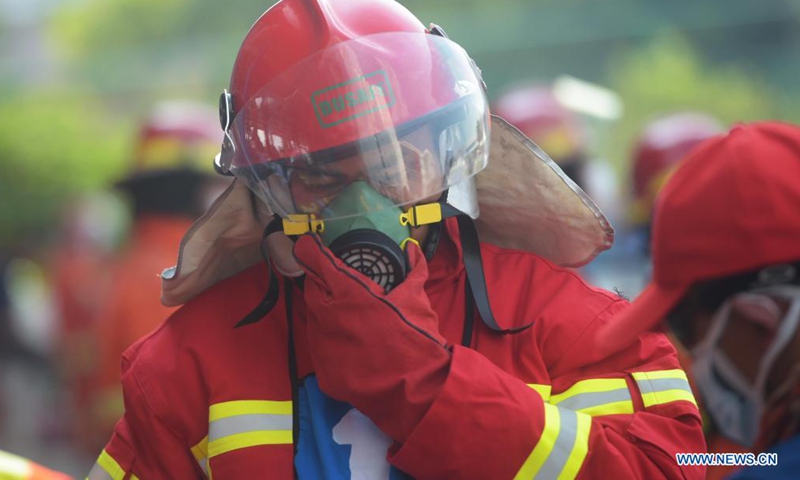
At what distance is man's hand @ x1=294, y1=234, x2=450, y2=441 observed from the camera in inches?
81.1

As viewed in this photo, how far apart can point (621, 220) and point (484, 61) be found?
29.8ft

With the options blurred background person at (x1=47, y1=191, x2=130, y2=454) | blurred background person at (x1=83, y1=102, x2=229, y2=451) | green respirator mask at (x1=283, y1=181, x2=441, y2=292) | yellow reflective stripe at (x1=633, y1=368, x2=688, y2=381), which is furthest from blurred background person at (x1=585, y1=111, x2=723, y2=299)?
green respirator mask at (x1=283, y1=181, x2=441, y2=292)

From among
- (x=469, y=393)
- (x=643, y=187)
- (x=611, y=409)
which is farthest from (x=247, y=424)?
(x=643, y=187)

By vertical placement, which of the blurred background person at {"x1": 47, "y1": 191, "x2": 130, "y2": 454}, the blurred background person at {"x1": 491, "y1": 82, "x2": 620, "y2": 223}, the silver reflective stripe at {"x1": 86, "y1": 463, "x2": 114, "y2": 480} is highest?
the silver reflective stripe at {"x1": 86, "y1": 463, "x2": 114, "y2": 480}

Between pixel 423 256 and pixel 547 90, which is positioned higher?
pixel 423 256

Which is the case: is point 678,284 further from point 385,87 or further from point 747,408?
point 385,87

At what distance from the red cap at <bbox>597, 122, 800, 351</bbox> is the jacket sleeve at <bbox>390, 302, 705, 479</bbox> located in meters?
0.22

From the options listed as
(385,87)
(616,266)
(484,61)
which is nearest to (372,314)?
(385,87)

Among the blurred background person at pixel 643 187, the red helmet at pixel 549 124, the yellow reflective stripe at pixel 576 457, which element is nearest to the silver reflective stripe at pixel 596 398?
the yellow reflective stripe at pixel 576 457

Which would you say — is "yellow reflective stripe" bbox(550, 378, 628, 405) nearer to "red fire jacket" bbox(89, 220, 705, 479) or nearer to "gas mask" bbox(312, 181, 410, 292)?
"red fire jacket" bbox(89, 220, 705, 479)

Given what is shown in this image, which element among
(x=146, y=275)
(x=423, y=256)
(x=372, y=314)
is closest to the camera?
(x=372, y=314)

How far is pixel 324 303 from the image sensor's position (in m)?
2.14

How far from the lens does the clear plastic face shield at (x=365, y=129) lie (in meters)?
2.28

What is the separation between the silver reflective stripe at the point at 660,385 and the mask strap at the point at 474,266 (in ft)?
0.80
